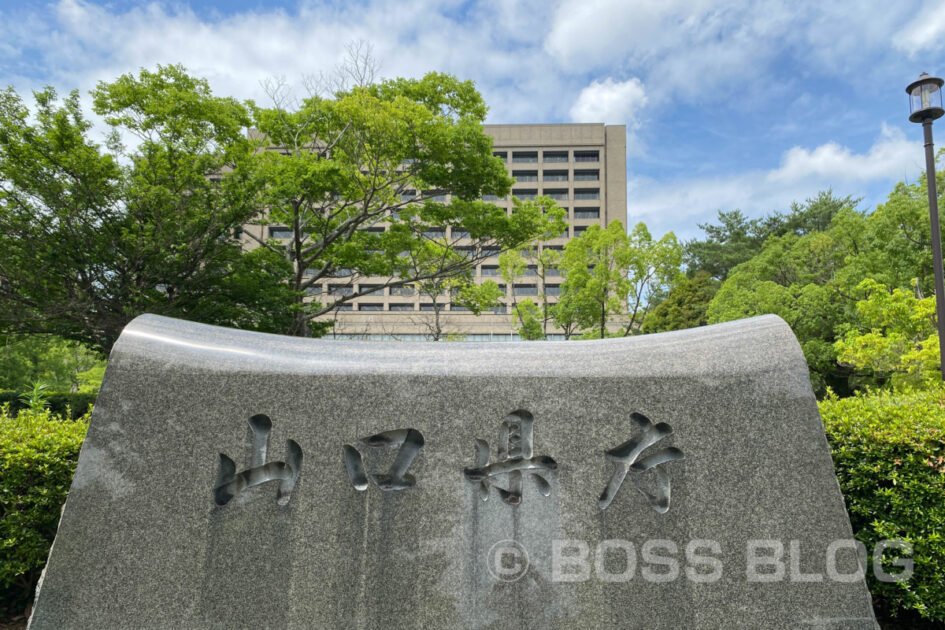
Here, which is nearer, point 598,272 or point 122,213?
point 122,213

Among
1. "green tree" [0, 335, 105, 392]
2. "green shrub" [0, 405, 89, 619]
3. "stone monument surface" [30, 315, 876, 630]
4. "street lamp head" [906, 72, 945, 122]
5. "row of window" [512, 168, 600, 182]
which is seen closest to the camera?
"stone monument surface" [30, 315, 876, 630]

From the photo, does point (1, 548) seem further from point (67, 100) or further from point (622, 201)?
point (622, 201)

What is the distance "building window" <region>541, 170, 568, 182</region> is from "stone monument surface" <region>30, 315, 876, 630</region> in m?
45.7

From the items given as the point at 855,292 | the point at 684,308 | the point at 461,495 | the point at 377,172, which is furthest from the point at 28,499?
the point at 684,308

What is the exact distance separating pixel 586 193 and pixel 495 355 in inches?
1806

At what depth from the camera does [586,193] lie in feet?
153

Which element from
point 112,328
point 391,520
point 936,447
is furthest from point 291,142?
point 936,447

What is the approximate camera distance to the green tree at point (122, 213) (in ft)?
33.9

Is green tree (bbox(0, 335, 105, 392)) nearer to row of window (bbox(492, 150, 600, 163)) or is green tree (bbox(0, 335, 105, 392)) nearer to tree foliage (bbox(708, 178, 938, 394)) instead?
tree foliage (bbox(708, 178, 938, 394))

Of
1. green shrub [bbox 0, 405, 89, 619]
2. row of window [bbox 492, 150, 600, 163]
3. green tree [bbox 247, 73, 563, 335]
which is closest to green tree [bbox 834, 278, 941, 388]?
green tree [bbox 247, 73, 563, 335]

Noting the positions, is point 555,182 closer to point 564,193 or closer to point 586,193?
point 564,193

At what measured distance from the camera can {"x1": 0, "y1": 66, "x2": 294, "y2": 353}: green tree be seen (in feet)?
33.9

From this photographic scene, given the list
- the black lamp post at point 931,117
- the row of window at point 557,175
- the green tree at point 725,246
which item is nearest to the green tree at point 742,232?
the green tree at point 725,246

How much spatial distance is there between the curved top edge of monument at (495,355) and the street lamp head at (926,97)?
7.18 meters
